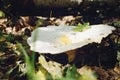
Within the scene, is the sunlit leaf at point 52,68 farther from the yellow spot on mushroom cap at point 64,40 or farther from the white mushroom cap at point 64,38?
the yellow spot on mushroom cap at point 64,40

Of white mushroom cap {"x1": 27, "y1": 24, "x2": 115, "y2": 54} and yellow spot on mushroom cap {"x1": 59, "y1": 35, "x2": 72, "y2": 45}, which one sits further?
yellow spot on mushroom cap {"x1": 59, "y1": 35, "x2": 72, "y2": 45}

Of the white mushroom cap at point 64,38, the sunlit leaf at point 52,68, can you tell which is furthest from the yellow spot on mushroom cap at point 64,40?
the sunlit leaf at point 52,68

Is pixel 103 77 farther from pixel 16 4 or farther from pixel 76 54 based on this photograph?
pixel 16 4

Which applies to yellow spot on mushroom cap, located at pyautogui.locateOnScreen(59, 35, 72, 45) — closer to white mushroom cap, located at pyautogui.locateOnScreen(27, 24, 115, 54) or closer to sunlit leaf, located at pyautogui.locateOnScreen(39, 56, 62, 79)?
white mushroom cap, located at pyautogui.locateOnScreen(27, 24, 115, 54)

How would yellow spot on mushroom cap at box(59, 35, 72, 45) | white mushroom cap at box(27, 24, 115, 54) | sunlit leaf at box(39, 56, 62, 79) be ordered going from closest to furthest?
1. sunlit leaf at box(39, 56, 62, 79)
2. white mushroom cap at box(27, 24, 115, 54)
3. yellow spot on mushroom cap at box(59, 35, 72, 45)

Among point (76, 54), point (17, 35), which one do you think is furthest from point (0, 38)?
point (76, 54)

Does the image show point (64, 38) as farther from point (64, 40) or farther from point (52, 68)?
point (52, 68)

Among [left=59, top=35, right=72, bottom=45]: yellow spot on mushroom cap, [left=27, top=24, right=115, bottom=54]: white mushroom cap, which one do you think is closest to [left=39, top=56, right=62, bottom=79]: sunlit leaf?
[left=27, top=24, right=115, bottom=54]: white mushroom cap

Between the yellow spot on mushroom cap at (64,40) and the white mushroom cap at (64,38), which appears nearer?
the white mushroom cap at (64,38)
